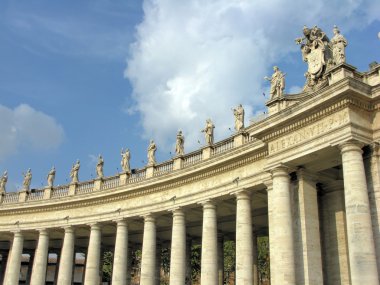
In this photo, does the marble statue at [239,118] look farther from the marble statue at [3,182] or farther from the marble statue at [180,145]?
the marble statue at [3,182]

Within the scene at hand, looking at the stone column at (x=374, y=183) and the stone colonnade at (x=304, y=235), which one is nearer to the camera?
the stone colonnade at (x=304, y=235)

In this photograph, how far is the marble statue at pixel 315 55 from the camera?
37406mm

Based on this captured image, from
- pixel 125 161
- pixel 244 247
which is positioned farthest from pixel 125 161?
pixel 244 247

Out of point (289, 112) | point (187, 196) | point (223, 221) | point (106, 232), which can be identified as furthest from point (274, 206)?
point (106, 232)

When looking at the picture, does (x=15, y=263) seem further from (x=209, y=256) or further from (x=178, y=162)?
(x=209, y=256)

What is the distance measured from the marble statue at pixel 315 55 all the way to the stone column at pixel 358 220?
7.11 m

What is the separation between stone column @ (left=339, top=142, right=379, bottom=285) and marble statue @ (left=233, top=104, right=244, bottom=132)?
17.4m

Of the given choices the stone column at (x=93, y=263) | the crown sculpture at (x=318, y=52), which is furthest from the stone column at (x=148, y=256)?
the crown sculpture at (x=318, y=52)

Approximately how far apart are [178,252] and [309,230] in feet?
60.3

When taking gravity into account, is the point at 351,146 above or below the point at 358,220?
above

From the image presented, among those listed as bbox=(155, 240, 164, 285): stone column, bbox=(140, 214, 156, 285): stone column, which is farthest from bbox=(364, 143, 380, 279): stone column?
bbox=(155, 240, 164, 285): stone column

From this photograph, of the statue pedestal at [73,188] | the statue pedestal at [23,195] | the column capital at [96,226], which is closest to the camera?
the column capital at [96,226]

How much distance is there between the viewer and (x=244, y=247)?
4294 centimetres

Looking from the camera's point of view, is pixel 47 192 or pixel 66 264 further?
pixel 47 192
